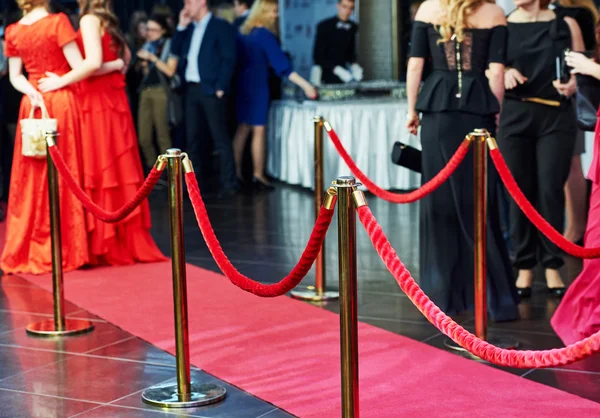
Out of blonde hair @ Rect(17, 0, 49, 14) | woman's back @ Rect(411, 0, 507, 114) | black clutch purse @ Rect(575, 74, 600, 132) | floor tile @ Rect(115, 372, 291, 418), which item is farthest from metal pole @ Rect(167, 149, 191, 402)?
blonde hair @ Rect(17, 0, 49, 14)

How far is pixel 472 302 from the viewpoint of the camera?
5094 mm

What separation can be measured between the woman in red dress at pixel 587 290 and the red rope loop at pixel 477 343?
1826 millimetres

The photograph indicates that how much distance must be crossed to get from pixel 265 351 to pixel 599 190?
1583 mm

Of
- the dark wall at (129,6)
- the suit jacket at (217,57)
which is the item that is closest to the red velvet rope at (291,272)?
the suit jacket at (217,57)

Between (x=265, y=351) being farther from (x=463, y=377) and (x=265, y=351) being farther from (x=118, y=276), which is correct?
(x=118, y=276)

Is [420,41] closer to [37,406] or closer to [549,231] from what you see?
[549,231]

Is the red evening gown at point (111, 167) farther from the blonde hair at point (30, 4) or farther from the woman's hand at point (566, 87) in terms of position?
the woman's hand at point (566, 87)

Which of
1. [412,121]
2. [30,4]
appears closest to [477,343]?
[412,121]

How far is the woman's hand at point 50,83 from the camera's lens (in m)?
6.27

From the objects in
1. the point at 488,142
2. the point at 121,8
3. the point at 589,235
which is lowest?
the point at 589,235

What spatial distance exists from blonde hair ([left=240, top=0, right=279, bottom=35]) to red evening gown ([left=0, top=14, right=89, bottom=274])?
12.6ft

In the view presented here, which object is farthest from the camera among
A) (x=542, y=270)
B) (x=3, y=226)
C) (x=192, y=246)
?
(x=3, y=226)

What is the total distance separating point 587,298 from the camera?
4.55 metres

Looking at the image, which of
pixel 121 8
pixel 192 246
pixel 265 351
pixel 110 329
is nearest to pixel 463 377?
pixel 265 351
